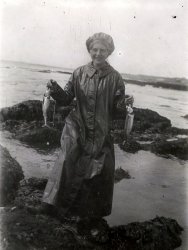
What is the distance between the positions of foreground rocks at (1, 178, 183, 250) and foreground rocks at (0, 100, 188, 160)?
324 cm

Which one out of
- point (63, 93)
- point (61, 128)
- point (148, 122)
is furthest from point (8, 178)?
point (148, 122)

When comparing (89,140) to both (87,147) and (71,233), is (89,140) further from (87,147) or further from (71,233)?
(71,233)

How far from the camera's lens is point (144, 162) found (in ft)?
26.6

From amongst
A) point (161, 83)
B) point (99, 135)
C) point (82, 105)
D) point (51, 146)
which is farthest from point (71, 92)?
point (161, 83)

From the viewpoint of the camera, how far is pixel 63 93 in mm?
4590

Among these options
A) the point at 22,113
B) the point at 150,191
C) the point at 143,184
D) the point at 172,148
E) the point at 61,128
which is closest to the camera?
the point at 150,191

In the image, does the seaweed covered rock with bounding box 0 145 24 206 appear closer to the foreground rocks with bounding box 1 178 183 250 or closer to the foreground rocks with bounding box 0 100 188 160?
the foreground rocks with bounding box 1 178 183 250

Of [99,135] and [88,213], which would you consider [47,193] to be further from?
[99,135]

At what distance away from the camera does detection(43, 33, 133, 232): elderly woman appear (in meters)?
4.48

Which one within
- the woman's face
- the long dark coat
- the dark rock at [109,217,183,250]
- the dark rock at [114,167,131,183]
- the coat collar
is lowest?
the dark rock at [114,167,131,183]

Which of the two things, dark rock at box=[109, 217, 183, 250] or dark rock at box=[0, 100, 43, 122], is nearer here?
dark rock at box=[109, 217, 183, 250]

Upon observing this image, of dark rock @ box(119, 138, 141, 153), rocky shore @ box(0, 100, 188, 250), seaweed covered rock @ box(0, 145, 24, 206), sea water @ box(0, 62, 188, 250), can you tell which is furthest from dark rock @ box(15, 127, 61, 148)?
seaweed covered rock @ box(0, 145, 24, 206)

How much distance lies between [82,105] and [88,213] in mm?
1319

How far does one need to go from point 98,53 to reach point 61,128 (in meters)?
5.26
